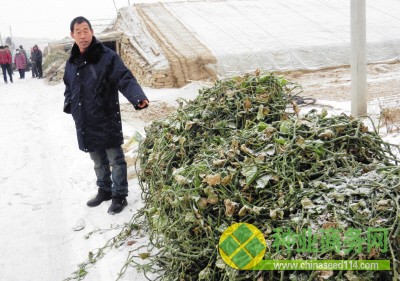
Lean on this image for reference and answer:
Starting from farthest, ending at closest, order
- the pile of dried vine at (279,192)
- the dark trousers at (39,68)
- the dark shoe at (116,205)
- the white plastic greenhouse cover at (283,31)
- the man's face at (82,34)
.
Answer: the dark trousers at (39,68), the white plastic greenhouse cover at (283,31), the dark shoe at (116,205), the man's face at (82,34), the pile of dried vine at (279,192)

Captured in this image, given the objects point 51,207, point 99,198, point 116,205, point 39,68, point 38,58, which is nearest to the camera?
point 116,205

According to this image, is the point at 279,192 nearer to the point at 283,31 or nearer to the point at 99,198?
the point at 99,198

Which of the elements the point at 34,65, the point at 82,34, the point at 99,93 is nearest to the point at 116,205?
the point at 99,93

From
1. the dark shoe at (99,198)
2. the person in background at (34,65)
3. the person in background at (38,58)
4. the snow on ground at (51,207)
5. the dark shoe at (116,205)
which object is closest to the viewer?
the snow on ground at (51,207)

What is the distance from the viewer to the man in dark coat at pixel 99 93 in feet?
12.2

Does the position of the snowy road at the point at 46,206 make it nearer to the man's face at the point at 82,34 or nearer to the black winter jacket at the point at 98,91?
the black winter jacket at the point at 98,91

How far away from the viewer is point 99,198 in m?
4.27

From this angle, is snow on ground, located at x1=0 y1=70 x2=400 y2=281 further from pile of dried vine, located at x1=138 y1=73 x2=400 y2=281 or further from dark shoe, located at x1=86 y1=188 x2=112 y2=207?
pile of dried vine, located at x1=138 y1=73 x2=400 y2=281

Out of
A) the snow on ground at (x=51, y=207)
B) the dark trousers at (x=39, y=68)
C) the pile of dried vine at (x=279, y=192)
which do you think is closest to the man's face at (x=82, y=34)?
the pile of dried vine at (x=279, y=192)

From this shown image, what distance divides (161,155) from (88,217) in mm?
1327

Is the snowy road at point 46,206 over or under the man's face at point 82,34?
under

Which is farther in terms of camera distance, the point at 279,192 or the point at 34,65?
the point at 34,65

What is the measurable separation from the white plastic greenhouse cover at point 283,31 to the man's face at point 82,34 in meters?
9.12

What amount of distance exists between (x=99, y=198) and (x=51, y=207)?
0.65 meters
